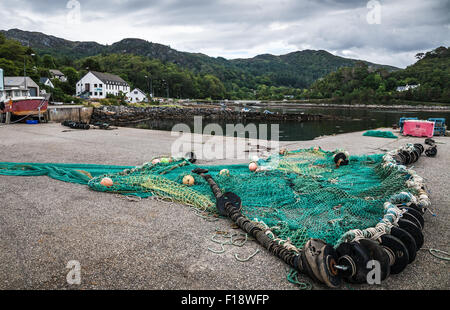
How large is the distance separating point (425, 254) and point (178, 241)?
8.19 feet

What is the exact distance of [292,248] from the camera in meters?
2.78

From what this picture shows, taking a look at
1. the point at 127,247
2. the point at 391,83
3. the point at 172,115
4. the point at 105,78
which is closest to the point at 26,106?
the point at 127,247

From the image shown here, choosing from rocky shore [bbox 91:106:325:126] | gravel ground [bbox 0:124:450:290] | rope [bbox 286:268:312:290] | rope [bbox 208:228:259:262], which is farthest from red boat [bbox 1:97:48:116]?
rope [bbox 286:268:312:290]

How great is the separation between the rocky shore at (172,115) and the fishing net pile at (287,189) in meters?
25.0

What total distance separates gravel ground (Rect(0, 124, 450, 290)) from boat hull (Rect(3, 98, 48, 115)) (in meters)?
13.5

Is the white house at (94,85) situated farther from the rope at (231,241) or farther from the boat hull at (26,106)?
the rope at (231,241)

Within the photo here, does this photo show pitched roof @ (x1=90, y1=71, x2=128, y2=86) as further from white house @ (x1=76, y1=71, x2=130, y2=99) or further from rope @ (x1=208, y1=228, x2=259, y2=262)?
rope @ (x1=208, y1=228, x2=259, y2=262)

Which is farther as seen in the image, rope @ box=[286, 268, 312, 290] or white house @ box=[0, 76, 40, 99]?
white house @ box=[0, 76, 40, 99]

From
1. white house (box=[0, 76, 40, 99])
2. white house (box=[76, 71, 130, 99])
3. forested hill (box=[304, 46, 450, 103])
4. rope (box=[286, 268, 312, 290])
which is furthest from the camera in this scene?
forested hill (box=[304, 46, 450, 103])

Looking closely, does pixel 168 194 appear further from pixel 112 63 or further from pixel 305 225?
pixel 112 63

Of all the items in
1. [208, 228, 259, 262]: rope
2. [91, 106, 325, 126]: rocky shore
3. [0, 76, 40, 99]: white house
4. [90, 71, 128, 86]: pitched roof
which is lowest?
[208, 228, 259, 262]: rope

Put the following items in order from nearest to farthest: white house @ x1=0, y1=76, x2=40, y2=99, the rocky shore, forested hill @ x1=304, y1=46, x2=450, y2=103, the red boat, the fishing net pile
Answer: the fishing net pile, the red boat, the rocky shore, white house @ x1=0, y1=76, x2=40, y2=99, forested hill @ x1=304, y1=46, x2=450, y2=103

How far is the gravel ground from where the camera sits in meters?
2.43

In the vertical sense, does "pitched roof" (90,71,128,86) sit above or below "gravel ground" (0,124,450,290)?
Answer: above
